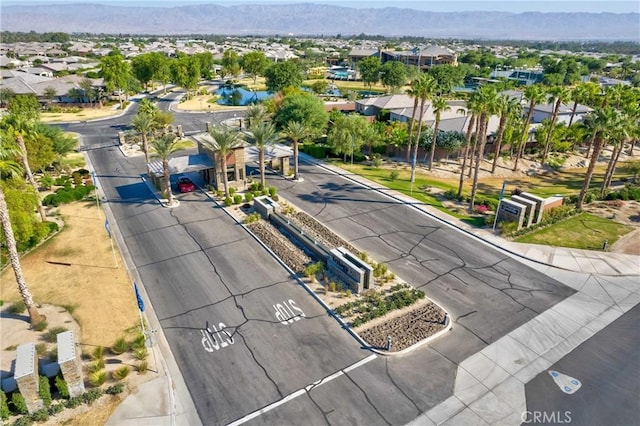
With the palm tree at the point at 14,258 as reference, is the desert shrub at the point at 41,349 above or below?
below

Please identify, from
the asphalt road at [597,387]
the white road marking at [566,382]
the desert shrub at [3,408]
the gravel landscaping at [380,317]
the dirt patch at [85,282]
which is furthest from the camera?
the dirt patch at [85,282]

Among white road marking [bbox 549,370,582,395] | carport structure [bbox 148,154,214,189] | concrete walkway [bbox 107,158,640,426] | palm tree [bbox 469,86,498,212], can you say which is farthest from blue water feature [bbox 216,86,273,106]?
white road marking [bbox 549,370,582,395]

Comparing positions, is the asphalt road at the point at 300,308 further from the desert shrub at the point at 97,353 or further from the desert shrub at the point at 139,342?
the desert shrub at the point at 97,353

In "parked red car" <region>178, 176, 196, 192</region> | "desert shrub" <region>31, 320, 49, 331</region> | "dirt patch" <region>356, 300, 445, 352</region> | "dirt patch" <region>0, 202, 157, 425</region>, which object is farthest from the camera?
"parked red car" <region>178, 176, 196, 192</region>

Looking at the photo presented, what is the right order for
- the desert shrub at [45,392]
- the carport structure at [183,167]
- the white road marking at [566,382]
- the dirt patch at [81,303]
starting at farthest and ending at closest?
the carport structure at [183,167] → the dirt patch at [81,303] → the white road marking at [566,382] → the desert shrub at [45,392]

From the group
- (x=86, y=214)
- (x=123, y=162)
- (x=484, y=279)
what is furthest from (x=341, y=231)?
(x=123, y=162)

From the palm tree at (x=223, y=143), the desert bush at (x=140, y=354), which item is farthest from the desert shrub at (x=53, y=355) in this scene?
the palm tree at (x=223, y=143)

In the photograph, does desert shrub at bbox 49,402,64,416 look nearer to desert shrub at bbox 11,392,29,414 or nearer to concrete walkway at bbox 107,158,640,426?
desert shrub at bbox 11,392,29,414

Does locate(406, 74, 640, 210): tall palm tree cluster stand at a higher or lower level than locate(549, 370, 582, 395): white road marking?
higher
